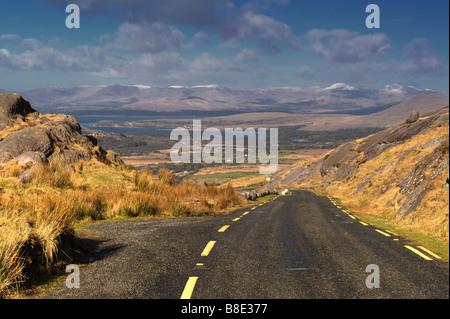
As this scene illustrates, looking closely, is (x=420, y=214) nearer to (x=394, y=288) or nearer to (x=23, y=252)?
(x=394, y=288)

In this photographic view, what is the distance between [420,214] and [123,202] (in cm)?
1100

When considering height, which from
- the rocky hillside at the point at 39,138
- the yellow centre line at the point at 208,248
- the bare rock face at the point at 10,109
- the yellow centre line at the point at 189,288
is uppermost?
the bare rock face at the point at 10,109

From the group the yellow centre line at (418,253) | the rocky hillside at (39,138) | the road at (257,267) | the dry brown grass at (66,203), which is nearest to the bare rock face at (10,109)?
the rocky hillside at (39,138)

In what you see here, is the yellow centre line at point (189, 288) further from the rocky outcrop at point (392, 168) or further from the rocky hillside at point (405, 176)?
the rocky outcrop at point (392, 168)

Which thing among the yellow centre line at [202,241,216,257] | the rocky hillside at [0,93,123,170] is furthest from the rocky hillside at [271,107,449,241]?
the rocky hillside at [0,93,123,170]

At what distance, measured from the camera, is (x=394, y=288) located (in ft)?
16.1

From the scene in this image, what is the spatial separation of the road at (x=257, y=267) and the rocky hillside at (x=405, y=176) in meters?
1.14

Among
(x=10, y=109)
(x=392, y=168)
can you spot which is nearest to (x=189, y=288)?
(x=392, y=168)

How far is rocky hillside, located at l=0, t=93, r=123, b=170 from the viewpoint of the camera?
66.1 feet

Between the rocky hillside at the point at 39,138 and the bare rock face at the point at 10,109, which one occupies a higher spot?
the bare rock face at the point at 10,109

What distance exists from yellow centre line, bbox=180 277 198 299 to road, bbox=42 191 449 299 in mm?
15

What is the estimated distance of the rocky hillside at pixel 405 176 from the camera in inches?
436

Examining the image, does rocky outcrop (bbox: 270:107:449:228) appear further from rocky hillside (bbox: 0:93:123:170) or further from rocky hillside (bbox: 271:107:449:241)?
rocky hillside (bbox: 0:93:123:170)
